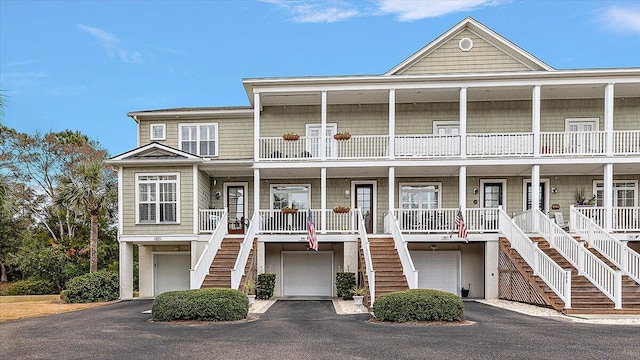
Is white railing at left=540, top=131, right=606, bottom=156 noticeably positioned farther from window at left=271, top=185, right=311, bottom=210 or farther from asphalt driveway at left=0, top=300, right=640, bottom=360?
window at left=271, top=185, right=311, bottom=210

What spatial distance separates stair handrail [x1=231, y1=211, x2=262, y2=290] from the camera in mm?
16484

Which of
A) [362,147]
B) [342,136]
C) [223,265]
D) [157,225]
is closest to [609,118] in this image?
[362,147]

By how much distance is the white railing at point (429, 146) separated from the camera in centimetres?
2086

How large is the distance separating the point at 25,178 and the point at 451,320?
3340 centimetres

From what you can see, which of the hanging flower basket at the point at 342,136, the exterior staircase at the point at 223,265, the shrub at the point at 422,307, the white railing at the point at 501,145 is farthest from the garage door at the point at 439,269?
the shrub at the point at 422,307

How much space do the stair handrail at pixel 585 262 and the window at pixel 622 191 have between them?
196 inches

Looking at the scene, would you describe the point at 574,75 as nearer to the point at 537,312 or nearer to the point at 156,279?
the point at 537,312

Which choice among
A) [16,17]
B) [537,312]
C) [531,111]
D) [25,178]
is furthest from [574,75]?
[25,178]

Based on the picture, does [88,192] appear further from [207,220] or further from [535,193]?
[535,193]

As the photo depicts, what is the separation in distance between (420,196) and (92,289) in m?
13.8

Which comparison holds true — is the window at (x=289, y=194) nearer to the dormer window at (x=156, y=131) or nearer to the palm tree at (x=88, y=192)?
the dormer window at (x=156, y=131)

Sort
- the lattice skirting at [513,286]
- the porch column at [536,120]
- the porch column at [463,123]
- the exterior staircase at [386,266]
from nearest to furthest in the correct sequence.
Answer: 1. the exterior staircase at [386,266]
2. the lattice skirting at [513,286]
3. the porch column at [536,120]
4. the porch column at [463,123]

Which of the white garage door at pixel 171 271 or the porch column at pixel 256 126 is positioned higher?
the porch column at pixel 256 126

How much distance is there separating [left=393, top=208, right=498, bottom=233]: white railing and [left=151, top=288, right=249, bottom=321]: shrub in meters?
9.01
